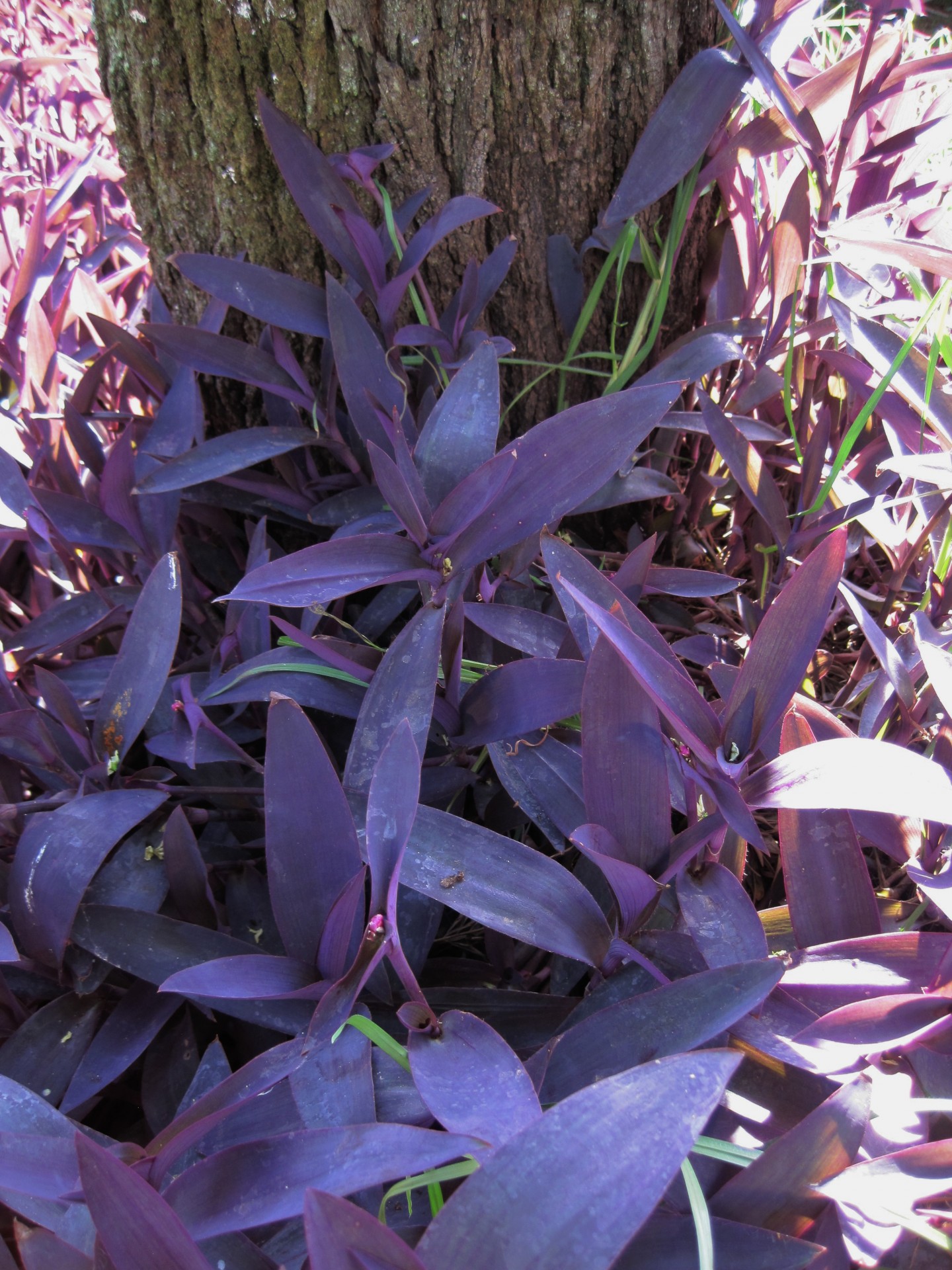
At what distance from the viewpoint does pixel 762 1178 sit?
0.42m

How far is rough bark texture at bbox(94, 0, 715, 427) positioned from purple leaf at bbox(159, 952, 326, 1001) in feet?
2.33

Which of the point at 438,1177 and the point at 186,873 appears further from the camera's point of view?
the point at 186,873

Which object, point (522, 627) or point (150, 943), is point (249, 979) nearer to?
point (150, 943)

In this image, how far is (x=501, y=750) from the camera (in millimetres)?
607

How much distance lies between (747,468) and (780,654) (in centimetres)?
35

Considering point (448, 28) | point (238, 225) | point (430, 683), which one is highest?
point (448, 28)

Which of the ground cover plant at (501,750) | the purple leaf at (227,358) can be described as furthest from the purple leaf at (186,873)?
the purple leaf at (227,358)

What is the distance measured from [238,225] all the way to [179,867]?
656 mm

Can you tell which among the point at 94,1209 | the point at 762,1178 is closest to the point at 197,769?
the point at 94,1209

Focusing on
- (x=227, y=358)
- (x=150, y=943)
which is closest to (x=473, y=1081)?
(x=150, y=943)

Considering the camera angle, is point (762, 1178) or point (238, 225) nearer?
point (762, 1178)

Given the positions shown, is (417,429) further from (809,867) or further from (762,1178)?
(762,1178)

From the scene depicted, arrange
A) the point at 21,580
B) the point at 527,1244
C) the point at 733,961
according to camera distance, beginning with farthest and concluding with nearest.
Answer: the point at 21,580 → the point at 733,961 → the point at 527,1244

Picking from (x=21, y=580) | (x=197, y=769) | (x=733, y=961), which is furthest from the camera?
(x=21, y=580)
